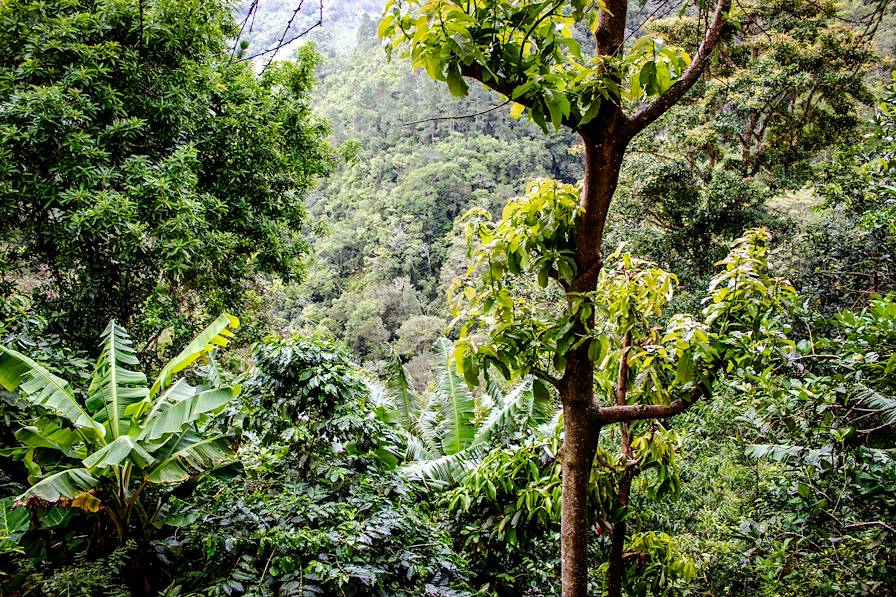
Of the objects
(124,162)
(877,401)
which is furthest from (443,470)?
(124,162)

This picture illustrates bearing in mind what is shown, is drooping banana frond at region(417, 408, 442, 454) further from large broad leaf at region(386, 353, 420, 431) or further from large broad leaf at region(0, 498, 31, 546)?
large broad leaf at region(0, 498, 31, 546)

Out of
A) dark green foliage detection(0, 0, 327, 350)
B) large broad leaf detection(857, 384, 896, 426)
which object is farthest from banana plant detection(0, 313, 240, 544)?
large broad leaf detection(857, 384, 896, 426)

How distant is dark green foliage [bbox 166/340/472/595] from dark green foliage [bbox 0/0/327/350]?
2.30m

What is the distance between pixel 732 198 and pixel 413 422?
736 cm

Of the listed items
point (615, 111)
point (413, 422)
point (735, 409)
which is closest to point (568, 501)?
point (615, 111)

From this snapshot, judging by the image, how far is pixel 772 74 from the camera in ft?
32.1

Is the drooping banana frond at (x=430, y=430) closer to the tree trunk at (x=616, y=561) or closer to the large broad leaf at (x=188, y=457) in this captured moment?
the large broad leaf at (x=188, y=457)

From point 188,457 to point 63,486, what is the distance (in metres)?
0.60

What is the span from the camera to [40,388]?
310 cm

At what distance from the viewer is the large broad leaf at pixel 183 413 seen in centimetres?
302

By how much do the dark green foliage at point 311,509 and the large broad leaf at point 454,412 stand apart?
4.22 feet

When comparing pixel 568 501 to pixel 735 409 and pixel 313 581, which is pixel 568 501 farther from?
pixel 735 409

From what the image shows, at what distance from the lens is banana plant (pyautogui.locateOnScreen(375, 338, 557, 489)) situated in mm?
4234

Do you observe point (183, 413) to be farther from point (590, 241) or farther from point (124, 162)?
point (124, 162)
